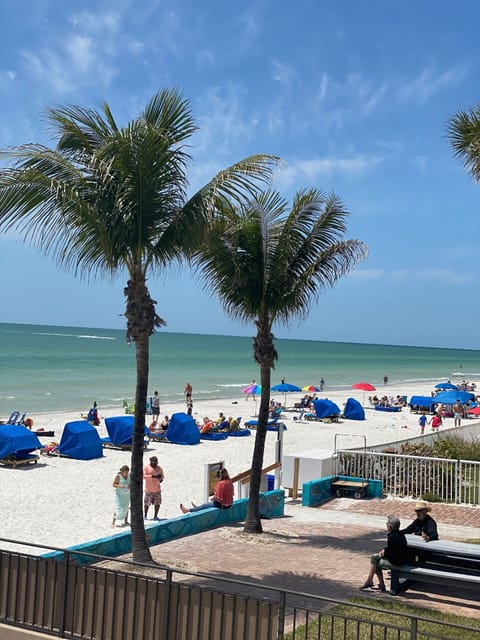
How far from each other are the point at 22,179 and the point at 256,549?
691 cm

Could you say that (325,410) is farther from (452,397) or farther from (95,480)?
(95,480)

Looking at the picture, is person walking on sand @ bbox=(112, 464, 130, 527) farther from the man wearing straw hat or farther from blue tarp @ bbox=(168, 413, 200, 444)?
blue tarp @ bbox=(168, 413, 200, 444)

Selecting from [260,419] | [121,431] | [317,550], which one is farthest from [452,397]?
[317,550]

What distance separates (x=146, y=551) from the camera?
32.7 feet

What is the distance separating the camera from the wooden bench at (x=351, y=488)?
16.1 meters

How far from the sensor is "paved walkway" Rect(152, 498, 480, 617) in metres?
9.20

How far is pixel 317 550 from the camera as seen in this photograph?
37.8 ft

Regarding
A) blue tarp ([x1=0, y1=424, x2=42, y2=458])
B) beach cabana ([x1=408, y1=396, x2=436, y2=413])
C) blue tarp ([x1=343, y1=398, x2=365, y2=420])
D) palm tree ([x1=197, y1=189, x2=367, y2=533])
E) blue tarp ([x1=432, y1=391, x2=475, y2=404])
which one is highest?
palm tree ([x1=197, y1=189, x2=367, y2=533])

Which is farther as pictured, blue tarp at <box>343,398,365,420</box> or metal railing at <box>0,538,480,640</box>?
blue tarp at <box>343,398,365,420</box>

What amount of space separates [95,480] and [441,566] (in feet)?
38.2

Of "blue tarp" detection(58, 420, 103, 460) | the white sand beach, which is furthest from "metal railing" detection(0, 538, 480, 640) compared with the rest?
"blue tarp" detection(58, 420, 103, 460)

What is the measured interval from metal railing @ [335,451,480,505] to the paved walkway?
0.63m

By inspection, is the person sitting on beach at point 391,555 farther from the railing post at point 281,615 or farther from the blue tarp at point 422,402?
the blue tarp at point 422,402

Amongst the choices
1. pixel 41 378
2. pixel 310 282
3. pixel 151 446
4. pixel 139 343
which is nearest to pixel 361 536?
pixel 310 282
